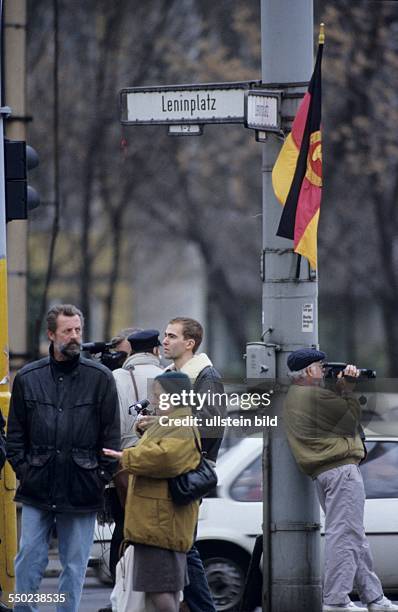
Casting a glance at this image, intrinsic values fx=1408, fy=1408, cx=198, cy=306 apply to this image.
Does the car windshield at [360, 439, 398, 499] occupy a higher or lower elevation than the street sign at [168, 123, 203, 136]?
lower

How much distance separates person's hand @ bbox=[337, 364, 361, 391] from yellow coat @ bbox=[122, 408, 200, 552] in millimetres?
1665

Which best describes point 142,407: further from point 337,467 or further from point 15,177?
point 15,177

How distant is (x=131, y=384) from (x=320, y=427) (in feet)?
4.08

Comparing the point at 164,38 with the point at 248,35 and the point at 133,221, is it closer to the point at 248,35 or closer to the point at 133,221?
the point at 248,35

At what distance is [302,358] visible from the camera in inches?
330

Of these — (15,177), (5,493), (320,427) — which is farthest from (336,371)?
(15,177)

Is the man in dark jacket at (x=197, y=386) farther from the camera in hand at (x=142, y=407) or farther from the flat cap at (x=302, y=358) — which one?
the flat cap at (x=302, y=358)

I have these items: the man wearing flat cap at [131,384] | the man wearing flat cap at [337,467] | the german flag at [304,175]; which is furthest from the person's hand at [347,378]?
the man wearing flat cap at [131,384]

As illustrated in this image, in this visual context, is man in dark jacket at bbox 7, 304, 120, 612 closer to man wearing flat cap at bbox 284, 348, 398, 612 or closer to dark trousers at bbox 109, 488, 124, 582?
dark trousers at bbox 109, 488, 124, 582

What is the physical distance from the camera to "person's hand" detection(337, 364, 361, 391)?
346 inches

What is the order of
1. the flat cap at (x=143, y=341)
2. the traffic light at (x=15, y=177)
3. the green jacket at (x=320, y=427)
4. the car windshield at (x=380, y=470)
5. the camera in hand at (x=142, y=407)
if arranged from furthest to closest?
the car windshield at (x=380, y=470)
the flat cap at (x=143, y=341)
the traffic light at (x=15, y=177)
the green jacket at (x=320, y=427)
the camera in hand at (x=142, y=407)

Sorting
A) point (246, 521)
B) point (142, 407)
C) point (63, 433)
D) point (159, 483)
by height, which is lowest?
point (246, 521)

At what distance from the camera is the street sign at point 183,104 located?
8555 millimetres

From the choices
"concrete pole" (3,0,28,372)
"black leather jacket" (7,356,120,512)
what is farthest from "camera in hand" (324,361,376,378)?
"concrete pole" (3,0,28,372)
